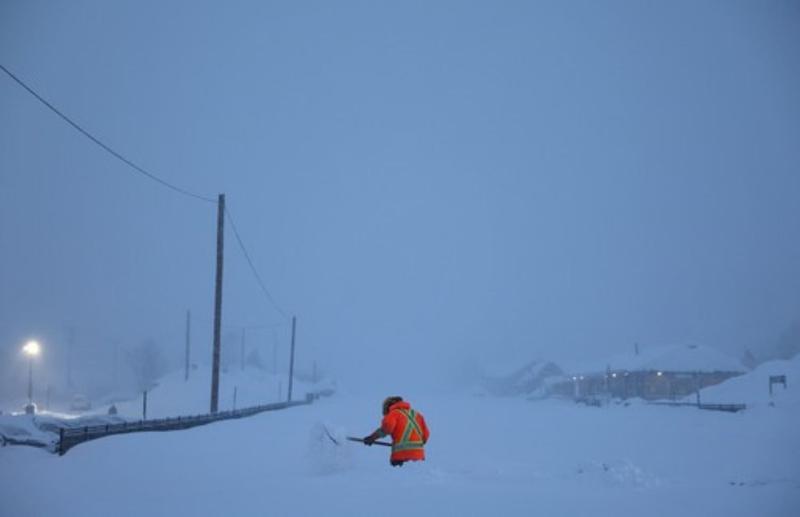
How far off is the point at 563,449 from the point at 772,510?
11.9 m

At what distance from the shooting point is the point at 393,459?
936 cm

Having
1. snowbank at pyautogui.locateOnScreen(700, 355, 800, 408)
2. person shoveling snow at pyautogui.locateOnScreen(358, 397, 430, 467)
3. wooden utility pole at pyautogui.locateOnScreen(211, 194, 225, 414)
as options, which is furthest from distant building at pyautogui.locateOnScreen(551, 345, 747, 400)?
person shoveling snow at pyautogui.locateOnScreen(358, 397, 430, 467)

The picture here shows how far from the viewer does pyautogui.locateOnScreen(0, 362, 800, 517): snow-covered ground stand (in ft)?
27.5

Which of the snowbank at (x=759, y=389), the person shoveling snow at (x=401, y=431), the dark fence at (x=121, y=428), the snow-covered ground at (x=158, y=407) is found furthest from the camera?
the snowbank at (x=759, y=389)

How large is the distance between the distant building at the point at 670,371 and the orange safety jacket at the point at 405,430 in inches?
2256

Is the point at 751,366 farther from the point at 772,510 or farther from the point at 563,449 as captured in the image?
the point at 772,510

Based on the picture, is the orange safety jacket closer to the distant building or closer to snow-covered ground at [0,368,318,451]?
snow-covered ground at [0,368,318,451]

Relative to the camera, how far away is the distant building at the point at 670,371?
64.8 metres

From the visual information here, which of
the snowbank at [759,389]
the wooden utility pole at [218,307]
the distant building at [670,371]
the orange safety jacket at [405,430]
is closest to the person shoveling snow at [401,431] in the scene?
the orange safety jacket at [405,430]

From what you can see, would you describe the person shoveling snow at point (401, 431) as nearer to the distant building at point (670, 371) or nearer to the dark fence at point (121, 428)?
the dark fence at point (121, 428)

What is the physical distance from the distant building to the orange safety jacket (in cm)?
5729

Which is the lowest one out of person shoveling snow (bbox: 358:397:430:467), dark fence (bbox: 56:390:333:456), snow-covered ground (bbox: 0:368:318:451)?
snow-covered ground (bbox: 0:368:318:451)

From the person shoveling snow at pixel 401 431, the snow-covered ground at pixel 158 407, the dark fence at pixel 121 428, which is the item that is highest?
the person shoveling snow at pixel 401 431

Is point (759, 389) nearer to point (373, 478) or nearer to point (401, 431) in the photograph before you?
point (373, 478)
